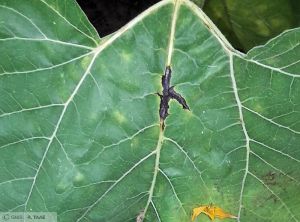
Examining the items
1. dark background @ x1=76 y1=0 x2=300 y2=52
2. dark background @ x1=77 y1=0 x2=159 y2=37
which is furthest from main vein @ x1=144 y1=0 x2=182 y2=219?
dark background @ x1=77 y1=0 x2=159 y2=37

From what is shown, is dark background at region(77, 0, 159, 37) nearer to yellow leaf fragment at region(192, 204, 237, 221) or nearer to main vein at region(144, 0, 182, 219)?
main vein at region(144, 0, 182, 219)

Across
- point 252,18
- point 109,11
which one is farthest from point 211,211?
point 109,11

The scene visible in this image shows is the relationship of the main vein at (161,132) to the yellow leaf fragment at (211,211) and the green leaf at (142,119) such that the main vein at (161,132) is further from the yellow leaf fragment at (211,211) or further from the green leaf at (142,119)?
the yellow leaf fragment at (211,211)

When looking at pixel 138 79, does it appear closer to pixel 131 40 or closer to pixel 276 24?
pixel 131 40

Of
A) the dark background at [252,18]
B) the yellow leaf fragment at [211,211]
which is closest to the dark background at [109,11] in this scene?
the dark background at [252,18]

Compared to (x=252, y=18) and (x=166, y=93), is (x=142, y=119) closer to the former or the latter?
(x=166, y=93)
